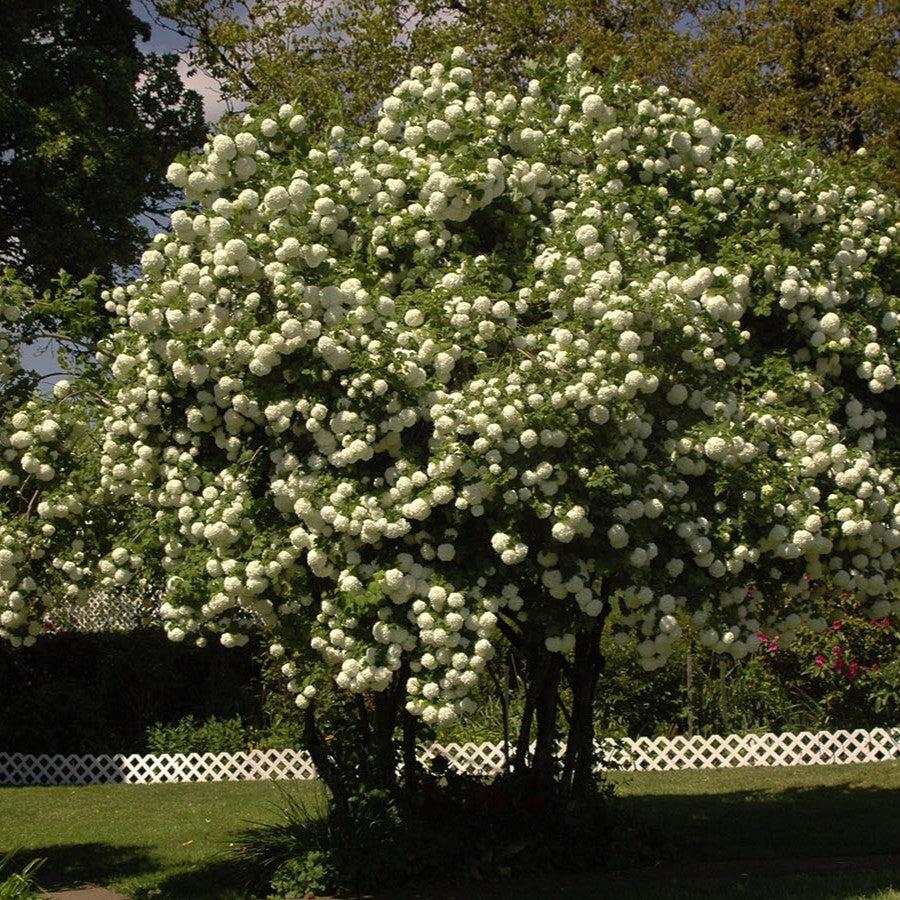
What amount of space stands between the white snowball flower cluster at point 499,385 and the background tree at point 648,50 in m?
12.2

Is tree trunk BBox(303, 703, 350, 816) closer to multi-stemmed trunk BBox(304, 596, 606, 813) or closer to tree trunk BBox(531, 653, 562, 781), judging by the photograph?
multi-stemmed trunk BBox(304, 596, 606, 813)

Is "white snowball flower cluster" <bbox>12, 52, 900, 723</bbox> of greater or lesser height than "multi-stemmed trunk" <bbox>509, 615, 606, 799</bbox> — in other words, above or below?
above

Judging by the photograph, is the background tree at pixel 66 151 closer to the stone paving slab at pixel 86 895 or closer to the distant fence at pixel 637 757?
the distant fence at pixel 637 757

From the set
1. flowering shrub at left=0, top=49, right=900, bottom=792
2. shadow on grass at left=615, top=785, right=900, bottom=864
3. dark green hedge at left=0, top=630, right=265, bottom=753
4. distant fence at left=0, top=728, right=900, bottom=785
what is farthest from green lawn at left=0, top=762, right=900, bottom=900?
flowering shrub at left=0, top=49, right=900, bottom=792

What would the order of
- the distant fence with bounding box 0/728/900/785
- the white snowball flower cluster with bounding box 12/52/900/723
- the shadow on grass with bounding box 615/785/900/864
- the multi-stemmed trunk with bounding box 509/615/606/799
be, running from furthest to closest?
the distant fence with bounding box 0/728/900/785, the shadow on grass with bounding box 615/785/900/864, the multi-stemmed trunk with bounding box 509/615/606/799, the white snowball flower cluster with bounding box 12/52/900/723

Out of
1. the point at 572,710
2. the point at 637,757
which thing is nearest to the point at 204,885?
the point at 572,710

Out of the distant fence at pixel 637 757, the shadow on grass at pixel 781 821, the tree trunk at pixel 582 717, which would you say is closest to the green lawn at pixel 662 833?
the shadow on grass at pixel 781 821

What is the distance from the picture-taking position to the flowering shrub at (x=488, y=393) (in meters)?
6.03

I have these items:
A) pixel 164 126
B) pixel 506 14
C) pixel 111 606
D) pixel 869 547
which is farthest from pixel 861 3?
pixel 869 547

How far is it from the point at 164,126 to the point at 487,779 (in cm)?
1359

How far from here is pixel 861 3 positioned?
19578 millimetres

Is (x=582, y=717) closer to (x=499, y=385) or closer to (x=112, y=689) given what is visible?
(x=499, y=385)

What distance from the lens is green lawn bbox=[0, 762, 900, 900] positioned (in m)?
7.50

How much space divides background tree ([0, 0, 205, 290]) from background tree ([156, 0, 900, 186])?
2510 mm
